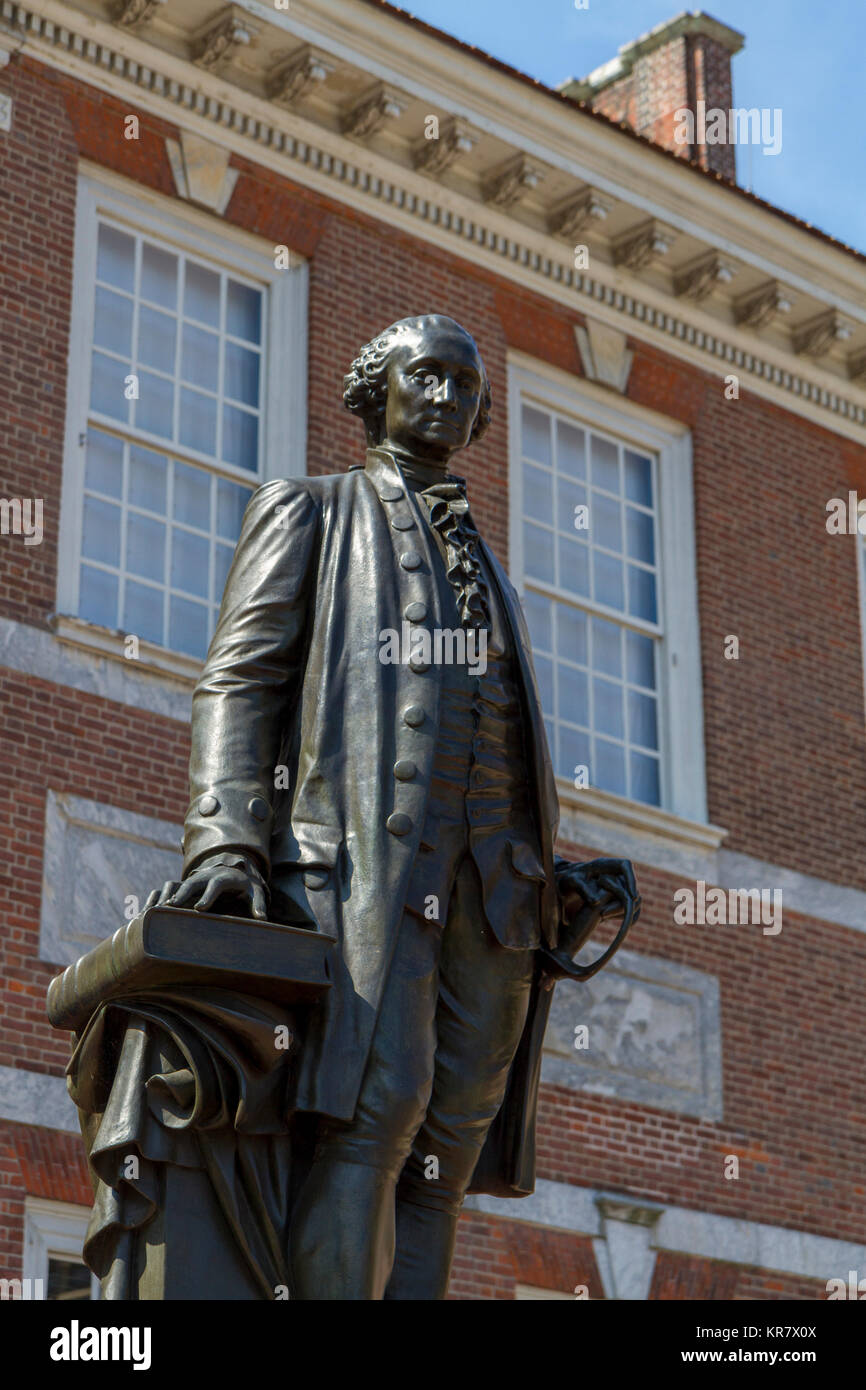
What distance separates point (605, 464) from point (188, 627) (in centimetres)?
402

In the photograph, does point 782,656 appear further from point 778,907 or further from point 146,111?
point 146,111

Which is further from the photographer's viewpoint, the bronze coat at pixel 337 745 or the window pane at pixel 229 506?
the window pane at pixel 229 506

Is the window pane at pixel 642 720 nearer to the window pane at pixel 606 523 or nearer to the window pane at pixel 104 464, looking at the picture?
the window pane at pixel 606 523

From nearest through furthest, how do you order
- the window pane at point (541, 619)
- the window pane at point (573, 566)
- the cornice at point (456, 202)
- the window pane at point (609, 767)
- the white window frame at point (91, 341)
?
the white window frame at point (91, 341), the cornice at point (456, 202), the window pane at point (541, 619), the window pane at point (609, 767), the window pane at point (573, 566)

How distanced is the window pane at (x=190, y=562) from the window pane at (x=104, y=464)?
433mm

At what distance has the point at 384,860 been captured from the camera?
4609 millimetres

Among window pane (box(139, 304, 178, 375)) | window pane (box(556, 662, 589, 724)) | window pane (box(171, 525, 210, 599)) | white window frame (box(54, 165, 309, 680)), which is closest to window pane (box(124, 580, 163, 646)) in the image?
window pane (box(171, 525, 210, 599))

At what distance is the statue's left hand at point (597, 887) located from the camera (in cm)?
498

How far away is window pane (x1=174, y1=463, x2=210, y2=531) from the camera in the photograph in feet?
42.9

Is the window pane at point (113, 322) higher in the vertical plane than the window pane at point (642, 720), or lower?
higher

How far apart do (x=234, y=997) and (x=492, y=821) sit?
2.43ft

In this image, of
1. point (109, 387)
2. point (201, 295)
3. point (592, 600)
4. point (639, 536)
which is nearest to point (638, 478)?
point (639, 536)

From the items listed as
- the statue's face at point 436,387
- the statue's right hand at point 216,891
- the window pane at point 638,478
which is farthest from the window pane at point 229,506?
the statue's right hand at point 216,891

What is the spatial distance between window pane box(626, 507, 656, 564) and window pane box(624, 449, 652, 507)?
0.11 m
